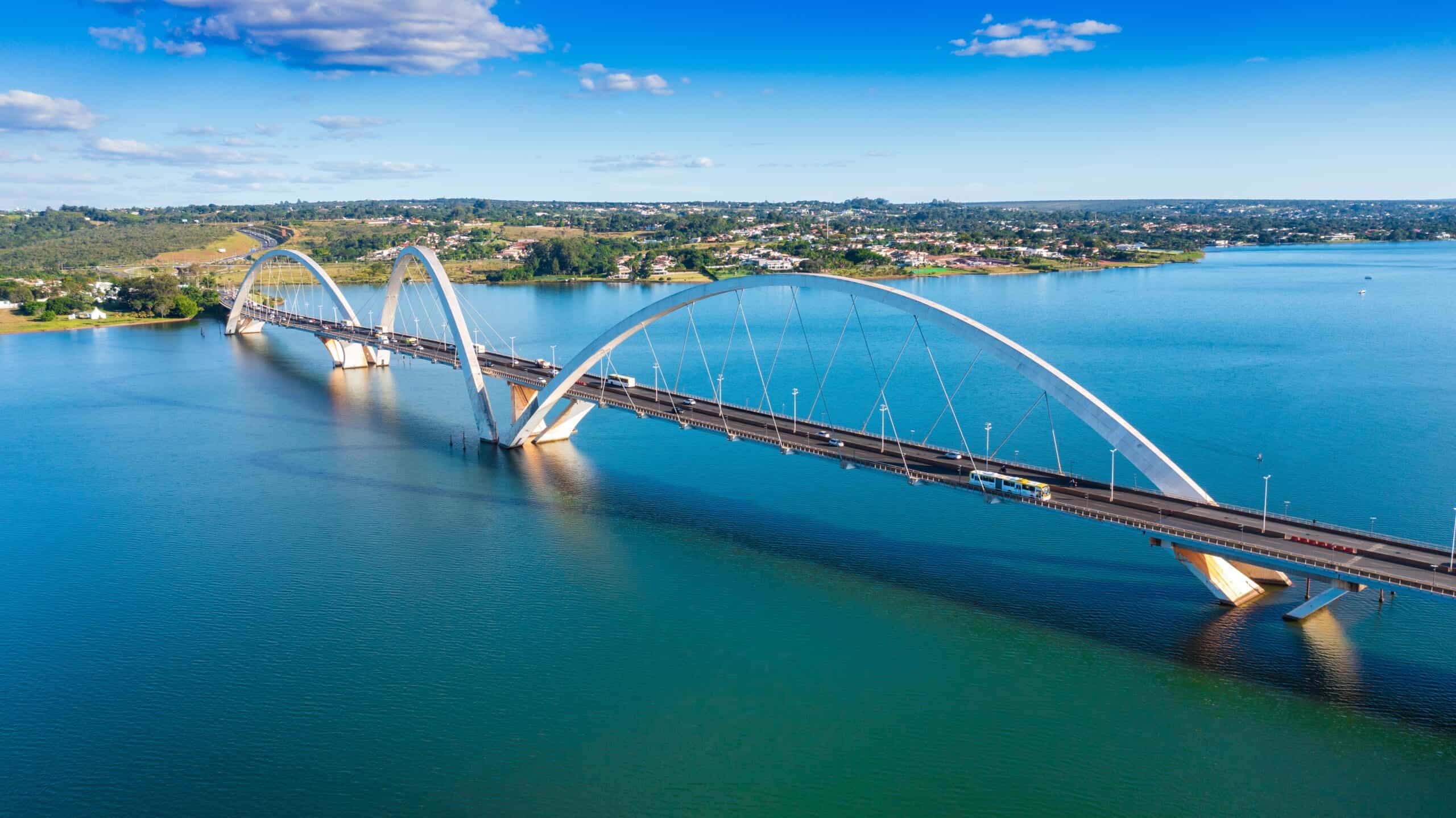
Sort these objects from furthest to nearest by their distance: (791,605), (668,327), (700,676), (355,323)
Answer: (668,327), (355,323), (791,605), (700,676)

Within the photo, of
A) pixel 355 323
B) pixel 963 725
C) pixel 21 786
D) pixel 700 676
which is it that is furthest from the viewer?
pixel 355 323

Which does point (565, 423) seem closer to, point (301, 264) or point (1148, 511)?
point (1148, 511)

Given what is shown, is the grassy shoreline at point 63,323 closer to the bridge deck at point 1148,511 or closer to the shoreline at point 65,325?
the shoreline at point 65,325

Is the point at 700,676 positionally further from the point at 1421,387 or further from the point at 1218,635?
the point at 1421,387

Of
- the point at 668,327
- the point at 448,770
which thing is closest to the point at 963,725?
the point at 448,770

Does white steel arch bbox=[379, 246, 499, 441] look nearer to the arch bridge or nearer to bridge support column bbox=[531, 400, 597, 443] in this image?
the arch bridge

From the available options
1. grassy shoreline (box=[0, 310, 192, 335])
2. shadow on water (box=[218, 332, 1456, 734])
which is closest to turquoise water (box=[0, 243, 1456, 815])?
shadow on water (box=[218, 332, 1456, 734])
